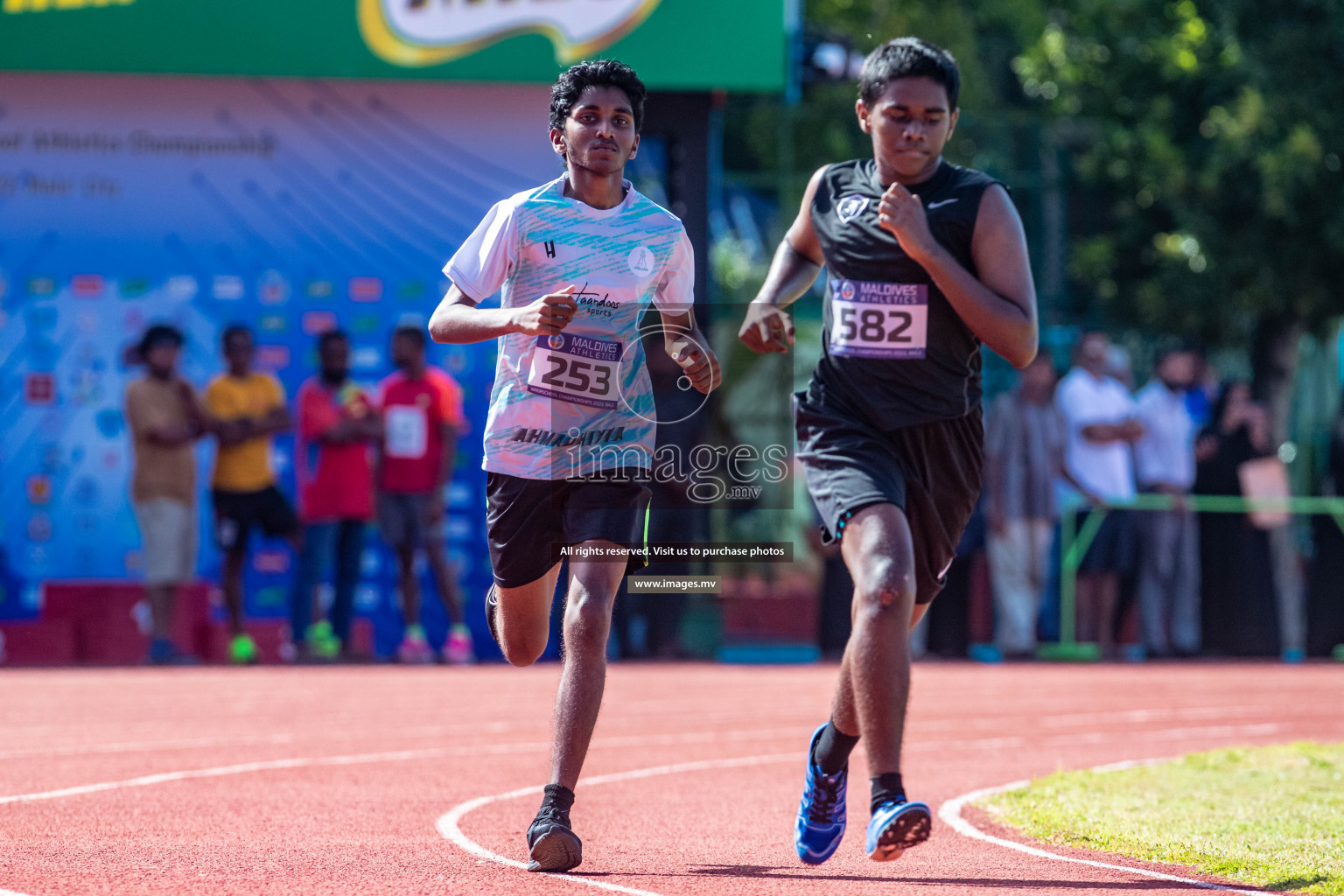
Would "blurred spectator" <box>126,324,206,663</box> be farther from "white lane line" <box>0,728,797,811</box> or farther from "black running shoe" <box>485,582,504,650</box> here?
"black running shoe" <box>485,582,504,650</box>

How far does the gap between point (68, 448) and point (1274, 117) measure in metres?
11.7

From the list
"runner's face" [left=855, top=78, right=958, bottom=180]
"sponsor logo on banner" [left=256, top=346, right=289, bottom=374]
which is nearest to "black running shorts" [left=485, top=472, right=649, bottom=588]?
"runner's face" [left=855, top=78, right=958, bottom=180]

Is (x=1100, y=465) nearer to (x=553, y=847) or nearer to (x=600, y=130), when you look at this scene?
(x=600, y=130)

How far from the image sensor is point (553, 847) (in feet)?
17.6

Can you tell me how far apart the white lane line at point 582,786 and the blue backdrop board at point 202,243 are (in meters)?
6.71

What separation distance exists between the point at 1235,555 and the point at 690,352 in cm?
1139

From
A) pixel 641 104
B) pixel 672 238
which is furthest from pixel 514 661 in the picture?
pixel 641 104

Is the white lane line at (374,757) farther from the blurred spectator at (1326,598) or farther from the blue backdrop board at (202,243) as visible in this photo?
the blurred spectator at (1326,598)

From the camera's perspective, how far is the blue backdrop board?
49.1 ft

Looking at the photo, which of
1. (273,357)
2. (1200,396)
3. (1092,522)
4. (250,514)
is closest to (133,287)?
(273,357)

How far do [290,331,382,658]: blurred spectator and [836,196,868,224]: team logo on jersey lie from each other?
9.29m

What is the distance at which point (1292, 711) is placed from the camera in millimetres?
11734

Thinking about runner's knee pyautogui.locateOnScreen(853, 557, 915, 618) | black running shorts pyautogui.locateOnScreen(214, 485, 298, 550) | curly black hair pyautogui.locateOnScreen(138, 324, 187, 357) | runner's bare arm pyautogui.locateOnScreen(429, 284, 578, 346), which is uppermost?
curly black hair pyautogui.locateOnScreen(138, 324, 187, 357)

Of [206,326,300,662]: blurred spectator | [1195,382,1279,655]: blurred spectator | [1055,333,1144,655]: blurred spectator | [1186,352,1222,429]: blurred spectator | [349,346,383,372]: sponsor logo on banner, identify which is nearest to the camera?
[206,326,300,662]: blurred spectator
